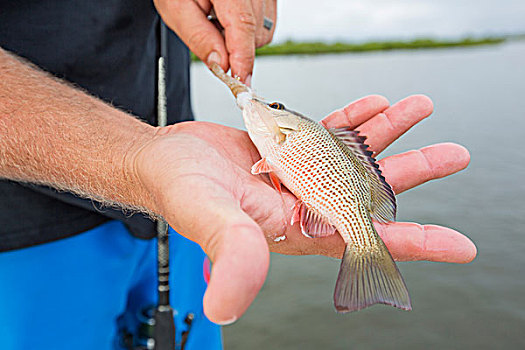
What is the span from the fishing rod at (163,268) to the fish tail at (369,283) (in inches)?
46.8

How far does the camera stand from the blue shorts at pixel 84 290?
2166 millimetres

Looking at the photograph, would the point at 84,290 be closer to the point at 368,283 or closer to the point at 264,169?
the point at 264,169

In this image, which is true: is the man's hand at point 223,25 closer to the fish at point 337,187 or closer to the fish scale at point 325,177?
the fish at point 337,187

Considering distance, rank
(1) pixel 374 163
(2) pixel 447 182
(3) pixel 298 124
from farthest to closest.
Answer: (2) pixel 447 182
(3) pixel 298 124
(1) pixel 374 163

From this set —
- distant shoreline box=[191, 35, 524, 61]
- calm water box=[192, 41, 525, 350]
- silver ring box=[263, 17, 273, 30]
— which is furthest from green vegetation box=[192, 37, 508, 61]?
silver ring box=[263, 17, 273, 30]

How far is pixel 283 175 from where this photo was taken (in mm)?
2141

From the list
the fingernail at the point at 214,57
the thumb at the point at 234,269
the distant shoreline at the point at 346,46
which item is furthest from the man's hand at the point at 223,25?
the distant shoreline at the point at 346,46

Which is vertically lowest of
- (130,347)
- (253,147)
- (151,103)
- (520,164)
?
(130,347)

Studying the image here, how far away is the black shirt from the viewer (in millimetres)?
2115

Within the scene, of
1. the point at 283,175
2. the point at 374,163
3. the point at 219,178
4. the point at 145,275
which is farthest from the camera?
the point at 145,275

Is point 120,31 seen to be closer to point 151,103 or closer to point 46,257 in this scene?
point 151,103

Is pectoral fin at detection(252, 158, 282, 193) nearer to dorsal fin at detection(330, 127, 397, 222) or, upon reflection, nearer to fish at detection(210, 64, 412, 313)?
fish at detection(210, 64, 412, 313)

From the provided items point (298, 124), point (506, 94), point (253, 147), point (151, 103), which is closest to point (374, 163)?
point (298, 124)

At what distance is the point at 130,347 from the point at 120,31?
6.05 feet
